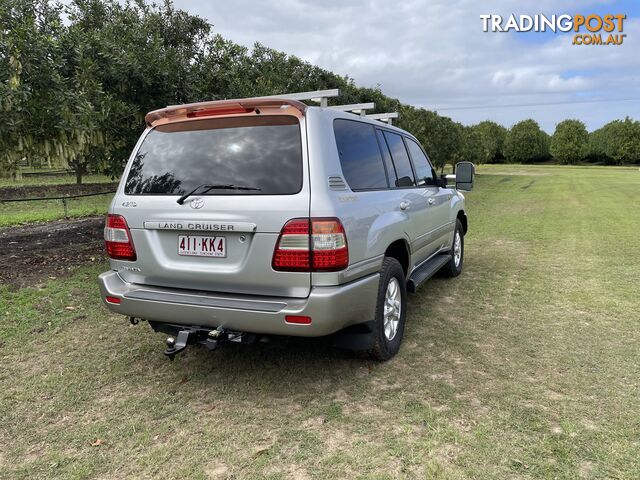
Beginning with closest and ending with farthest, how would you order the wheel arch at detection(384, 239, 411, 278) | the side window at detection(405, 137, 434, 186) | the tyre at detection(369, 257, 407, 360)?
1. the tyre at detection(369, 257, 407, 360)
2. the wheel arch at detection(384, 239, 411, 278)
3. the side window at detection(405, 137, 434, 186)

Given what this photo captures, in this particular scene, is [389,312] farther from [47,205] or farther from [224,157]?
[47,205]

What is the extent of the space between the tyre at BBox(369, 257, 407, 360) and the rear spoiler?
140 centimetres

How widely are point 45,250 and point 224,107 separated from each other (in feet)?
18.7

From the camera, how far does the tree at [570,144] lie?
3337 inches

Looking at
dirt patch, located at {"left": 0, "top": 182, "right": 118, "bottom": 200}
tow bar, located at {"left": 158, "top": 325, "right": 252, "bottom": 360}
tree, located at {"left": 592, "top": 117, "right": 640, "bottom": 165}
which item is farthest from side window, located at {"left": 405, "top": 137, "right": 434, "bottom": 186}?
tree, located at {"left": 592, "top": 117, "right": 640, "bottom": 165}

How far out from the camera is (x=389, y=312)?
4.00 metres

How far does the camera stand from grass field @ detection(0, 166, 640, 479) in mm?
2703

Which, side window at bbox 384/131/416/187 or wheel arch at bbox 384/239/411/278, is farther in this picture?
side window at bbox 384/131/416/187

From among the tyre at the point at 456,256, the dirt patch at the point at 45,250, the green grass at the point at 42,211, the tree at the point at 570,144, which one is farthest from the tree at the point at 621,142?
the dirt patch at the point at 45,250

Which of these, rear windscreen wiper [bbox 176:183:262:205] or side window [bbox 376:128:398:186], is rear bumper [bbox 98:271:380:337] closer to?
rear windscreen wiper [bbox 176:183:262:205]

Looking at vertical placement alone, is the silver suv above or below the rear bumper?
above

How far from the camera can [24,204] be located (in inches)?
635

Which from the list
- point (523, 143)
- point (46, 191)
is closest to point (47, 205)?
point (46, 191)

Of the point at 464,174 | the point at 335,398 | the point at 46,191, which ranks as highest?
the point at 464,174
